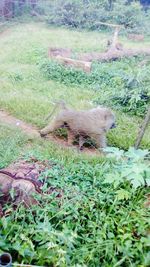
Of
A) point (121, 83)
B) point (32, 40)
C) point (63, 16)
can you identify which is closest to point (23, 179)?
point (121, 83)

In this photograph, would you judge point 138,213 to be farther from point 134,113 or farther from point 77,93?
point 77,93

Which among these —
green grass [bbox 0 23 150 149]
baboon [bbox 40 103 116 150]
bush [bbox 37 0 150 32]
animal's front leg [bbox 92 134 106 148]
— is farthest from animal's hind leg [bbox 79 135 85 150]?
bush [bbox 37 0 150 32]

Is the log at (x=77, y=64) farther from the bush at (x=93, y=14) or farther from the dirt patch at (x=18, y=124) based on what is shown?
the bush at (x=93, y=14)

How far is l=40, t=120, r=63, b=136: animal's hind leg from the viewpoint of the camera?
4326 mm

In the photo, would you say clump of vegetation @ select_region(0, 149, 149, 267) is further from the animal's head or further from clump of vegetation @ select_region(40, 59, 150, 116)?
clump of vegetation @ select_region(40, 59, 150, 116)

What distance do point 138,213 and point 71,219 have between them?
556 mm

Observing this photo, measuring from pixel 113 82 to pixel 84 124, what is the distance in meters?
3.04

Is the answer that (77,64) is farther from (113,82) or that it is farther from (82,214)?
(82,214)

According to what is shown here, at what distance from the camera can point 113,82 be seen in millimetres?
7012

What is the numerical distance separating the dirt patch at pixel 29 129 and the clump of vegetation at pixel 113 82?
1.71 meters

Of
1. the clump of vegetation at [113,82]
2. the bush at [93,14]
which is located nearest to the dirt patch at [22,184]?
the clump of vegetation at [113,82]

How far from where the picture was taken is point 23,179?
9.09 feet

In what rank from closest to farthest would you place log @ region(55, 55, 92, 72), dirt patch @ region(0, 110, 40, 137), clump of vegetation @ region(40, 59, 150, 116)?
dirt patch @ region(0, 110, 40, 137) → clump of vegetation @ region(40, 59, 150, 116) → log @ region(55, 55, 92, 72)

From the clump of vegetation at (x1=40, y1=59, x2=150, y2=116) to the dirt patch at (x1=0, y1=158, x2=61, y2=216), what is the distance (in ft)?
10.2
